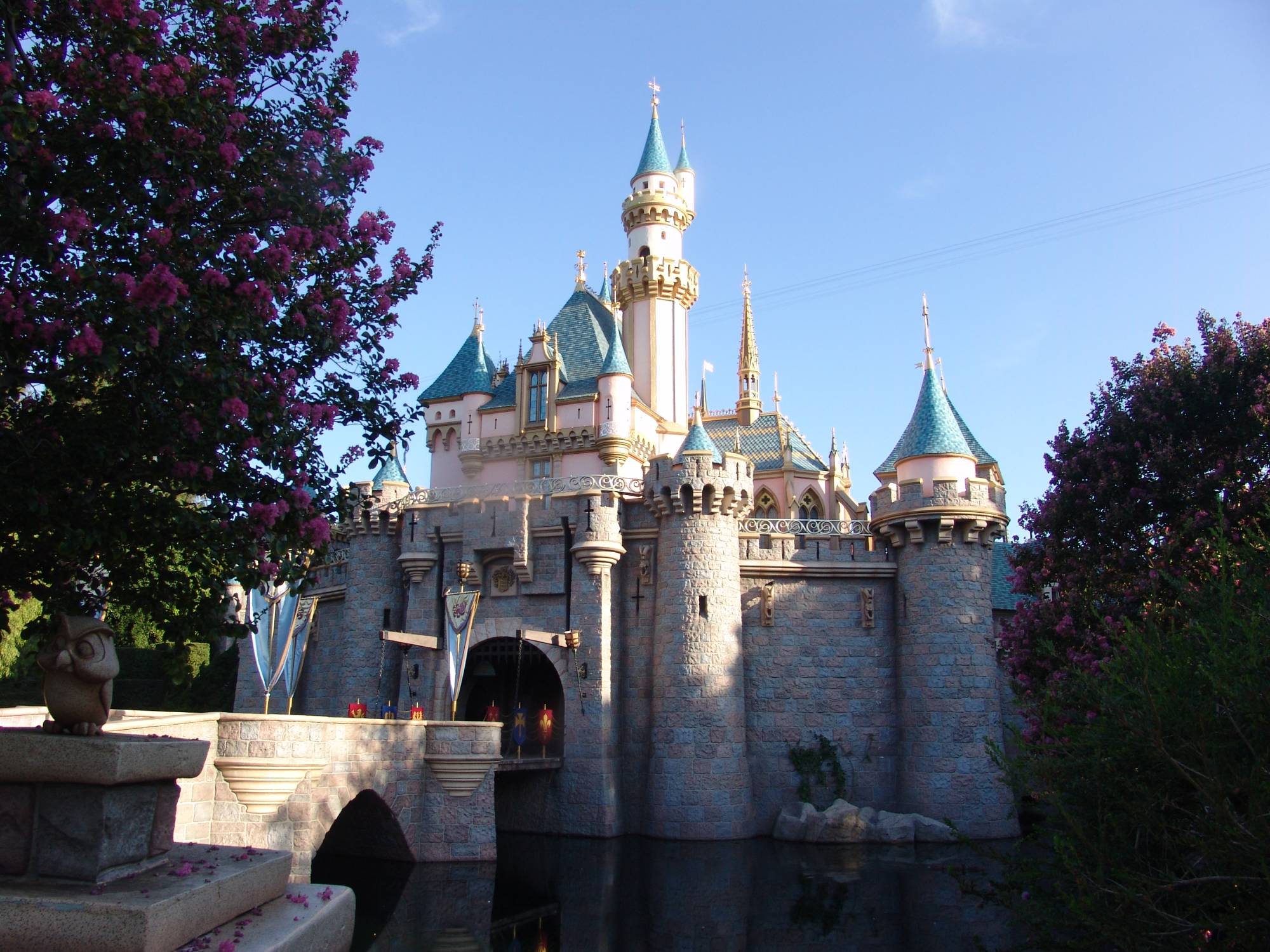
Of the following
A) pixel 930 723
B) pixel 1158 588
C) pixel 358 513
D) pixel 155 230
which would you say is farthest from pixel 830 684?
pixel 155 230

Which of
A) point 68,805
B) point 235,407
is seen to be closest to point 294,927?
point 68,805

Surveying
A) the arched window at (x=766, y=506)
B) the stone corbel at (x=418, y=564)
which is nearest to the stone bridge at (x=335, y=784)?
the stone corbel at (x=418, y=564)

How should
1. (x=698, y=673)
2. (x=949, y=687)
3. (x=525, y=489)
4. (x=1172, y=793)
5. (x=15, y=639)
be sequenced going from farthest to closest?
(x=15, y=639) < (x=525, y=489) < (x=949, y=687) < (x=698, y=673) < (x=1172, y=793)

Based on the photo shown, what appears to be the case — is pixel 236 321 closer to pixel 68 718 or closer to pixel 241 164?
pixel 241 164

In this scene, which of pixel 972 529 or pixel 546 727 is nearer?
pixel 972 529

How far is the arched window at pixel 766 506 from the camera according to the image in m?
34.2

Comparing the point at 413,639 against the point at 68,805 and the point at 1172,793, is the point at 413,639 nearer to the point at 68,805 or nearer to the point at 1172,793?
the point at 68,805

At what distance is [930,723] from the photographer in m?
21.9

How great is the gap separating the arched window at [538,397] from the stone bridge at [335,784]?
39.8ft

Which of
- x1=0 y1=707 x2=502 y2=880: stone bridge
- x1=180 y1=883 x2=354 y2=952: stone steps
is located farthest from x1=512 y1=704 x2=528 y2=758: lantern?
x1=180 y1=883 x2=354 y2=952: stone steps

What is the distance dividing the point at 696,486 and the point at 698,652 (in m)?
3.47

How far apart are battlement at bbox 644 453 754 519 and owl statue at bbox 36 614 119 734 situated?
1648 cm

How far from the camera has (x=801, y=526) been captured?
80.8 ft

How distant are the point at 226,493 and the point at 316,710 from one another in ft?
68.7
